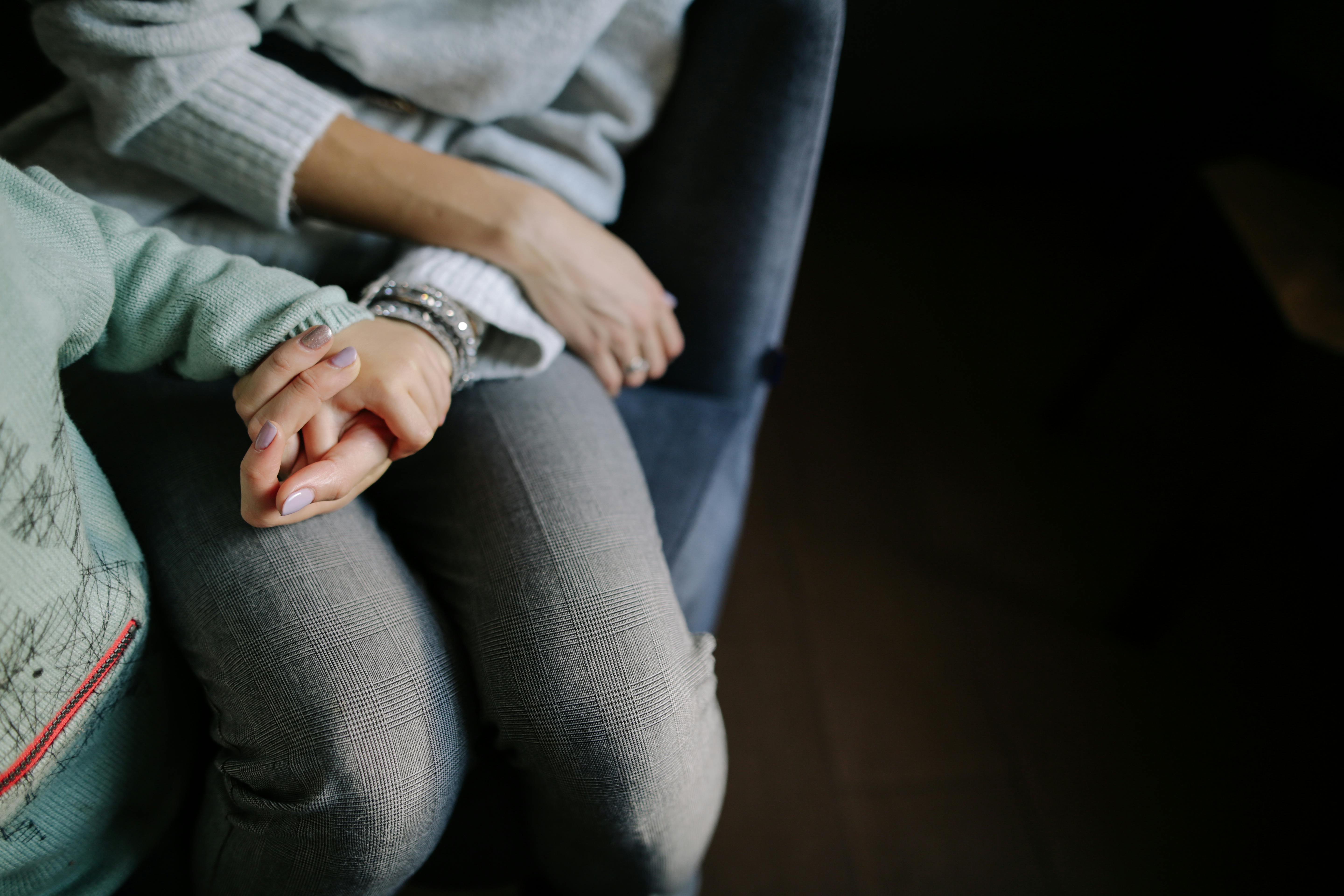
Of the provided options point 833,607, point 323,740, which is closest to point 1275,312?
point 833,607

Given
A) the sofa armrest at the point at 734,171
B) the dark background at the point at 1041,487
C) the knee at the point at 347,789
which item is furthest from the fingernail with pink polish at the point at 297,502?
the dark background at the point at 1041,487

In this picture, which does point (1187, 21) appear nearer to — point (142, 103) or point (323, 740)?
point (142, 103)

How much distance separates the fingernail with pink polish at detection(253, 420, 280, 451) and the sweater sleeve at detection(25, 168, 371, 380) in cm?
5

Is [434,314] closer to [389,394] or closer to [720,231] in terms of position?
[389,394]

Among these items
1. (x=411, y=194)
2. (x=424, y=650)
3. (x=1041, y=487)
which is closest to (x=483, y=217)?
(x=411, y=194)

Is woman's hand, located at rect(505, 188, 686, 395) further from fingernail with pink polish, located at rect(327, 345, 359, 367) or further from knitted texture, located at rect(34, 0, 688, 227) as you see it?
fingernail with pink polish, located at rect(327, 345, 359, 367)

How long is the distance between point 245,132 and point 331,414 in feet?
0.72

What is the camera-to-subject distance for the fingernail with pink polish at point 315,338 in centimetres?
46

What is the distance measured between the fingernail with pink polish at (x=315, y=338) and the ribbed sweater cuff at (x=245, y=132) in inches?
6.4

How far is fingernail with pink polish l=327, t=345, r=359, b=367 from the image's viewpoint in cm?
46

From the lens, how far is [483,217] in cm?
59

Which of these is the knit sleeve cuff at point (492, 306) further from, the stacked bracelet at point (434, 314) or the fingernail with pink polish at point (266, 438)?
the fingernail with pink polish at point (266, 438)

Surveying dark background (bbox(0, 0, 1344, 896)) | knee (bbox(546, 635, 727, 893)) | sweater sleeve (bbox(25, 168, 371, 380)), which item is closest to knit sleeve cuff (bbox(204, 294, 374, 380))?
sweater sleeve (bbox(25, 168, 371, 380))

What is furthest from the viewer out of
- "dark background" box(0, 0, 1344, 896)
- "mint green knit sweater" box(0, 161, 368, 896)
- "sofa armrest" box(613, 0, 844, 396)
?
"dark background" box(0, 0, 1344, 896)
